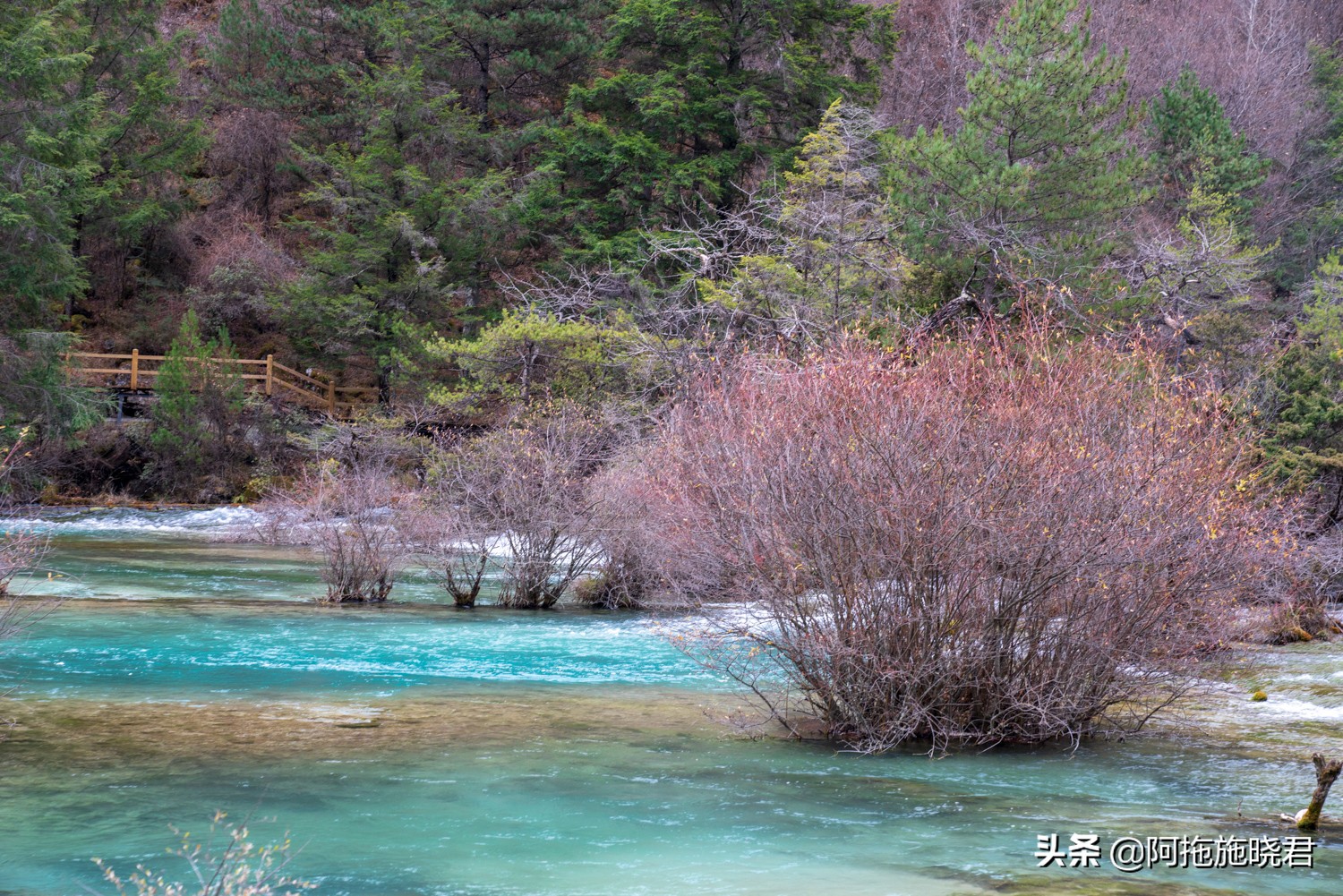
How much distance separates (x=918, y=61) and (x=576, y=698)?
4352cm

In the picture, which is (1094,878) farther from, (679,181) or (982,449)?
(679,181)

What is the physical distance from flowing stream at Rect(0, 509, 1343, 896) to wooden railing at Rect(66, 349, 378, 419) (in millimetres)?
26071

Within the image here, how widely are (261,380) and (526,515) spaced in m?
26.1

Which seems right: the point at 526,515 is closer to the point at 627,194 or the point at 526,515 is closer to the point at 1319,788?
the point at 1319,788

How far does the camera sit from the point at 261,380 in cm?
4209

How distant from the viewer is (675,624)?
56.7ft

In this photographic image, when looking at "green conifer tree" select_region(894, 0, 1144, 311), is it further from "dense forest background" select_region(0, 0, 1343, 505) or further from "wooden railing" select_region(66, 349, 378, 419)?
"wooden railing" select_region(66, 349, 378, 419)

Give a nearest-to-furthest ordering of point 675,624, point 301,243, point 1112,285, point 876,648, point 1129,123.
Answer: point 876,648
point 675,624
point 1112,285
point 1129,123
point 301,243

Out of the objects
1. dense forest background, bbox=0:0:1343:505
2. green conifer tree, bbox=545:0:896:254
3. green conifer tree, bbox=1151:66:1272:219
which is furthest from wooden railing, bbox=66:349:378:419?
green conifer tree, bbox=1151:66:1272:219

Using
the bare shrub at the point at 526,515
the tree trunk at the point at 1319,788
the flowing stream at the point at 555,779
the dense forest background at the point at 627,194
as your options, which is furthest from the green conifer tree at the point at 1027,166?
the tree trunk at the point at 1319,788

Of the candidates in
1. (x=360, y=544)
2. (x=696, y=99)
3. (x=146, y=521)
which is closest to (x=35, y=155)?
(x=146, y=521)

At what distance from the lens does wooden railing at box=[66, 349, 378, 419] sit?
39.8 metres

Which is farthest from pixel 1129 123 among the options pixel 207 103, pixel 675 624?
pixel 207 103

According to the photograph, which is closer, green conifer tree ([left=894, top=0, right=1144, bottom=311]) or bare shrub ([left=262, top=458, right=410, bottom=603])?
bare shrub ([left=262, top=458, right=410, bottom=603])
